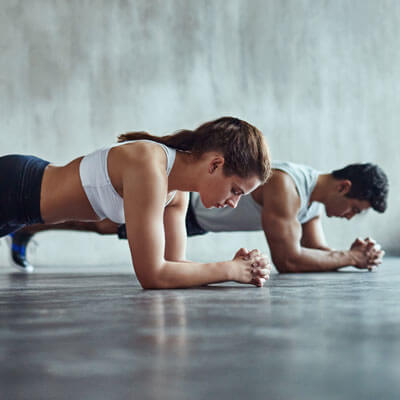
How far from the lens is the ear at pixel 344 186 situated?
7.51 feet

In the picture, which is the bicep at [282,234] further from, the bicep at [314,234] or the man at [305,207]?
the bicep at [314,234]

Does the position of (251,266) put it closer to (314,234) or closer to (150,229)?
(150,229)

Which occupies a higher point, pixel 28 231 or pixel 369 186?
pixel 369 186

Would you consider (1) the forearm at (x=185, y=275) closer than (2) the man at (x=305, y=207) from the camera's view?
Yes

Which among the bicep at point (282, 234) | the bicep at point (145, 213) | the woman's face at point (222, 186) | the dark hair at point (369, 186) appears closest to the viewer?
the bicep at point (145, 213)

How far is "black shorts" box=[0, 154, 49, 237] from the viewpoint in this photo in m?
1.45

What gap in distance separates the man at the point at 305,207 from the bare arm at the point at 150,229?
0.76m

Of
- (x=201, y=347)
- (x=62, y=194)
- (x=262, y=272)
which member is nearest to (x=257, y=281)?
(x=262, y=272)

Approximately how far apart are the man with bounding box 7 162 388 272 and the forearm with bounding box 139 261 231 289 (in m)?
0.76

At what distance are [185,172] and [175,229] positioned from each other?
263 mm

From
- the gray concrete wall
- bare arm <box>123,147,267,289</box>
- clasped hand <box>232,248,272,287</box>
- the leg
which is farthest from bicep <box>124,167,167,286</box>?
the gray concrete wall

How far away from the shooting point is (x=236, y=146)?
4.55 feet

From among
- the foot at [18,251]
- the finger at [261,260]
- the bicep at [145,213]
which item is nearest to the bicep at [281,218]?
the finger at [261,260]

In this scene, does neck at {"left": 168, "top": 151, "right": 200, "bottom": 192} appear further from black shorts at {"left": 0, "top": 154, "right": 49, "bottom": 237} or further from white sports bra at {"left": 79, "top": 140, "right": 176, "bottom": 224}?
black shorts at {"left": 0, "top": 154, "right": 49, "bottom": 237}
